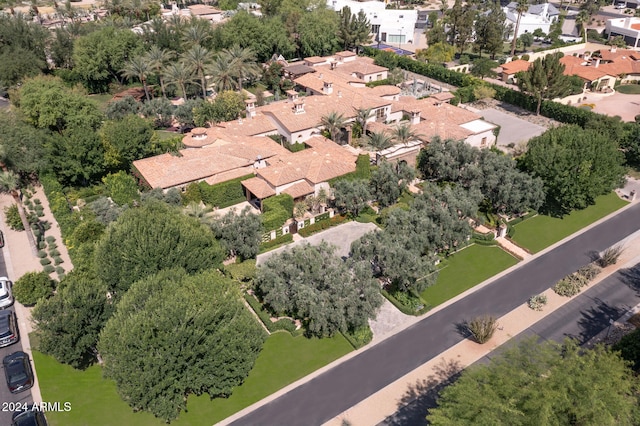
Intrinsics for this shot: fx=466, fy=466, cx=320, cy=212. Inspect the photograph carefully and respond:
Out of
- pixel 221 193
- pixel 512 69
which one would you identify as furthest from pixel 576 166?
pixel 512 69

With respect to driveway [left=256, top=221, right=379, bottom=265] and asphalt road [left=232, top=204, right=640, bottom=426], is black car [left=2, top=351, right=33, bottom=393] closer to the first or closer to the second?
asphalt road [left=232, top=204, right=640, bottom=426]

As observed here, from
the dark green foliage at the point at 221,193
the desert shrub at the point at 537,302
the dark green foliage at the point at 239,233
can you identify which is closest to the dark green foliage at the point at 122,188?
the dark green foliage at the point at 221,193

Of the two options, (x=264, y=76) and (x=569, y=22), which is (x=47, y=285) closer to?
(x=264, y=76)

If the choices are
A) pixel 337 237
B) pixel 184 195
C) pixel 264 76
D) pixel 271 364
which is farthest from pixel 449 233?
pixel 264 76

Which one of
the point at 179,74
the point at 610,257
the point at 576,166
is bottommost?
the point at 610,257

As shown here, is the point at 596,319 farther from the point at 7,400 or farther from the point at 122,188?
the point at 122,188

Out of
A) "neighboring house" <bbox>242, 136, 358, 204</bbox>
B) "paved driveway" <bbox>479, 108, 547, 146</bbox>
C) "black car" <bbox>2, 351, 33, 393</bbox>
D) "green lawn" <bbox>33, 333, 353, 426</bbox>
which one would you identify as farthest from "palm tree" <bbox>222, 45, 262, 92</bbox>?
"black car" <bbox>2, 351, 33, 393</bbox>
